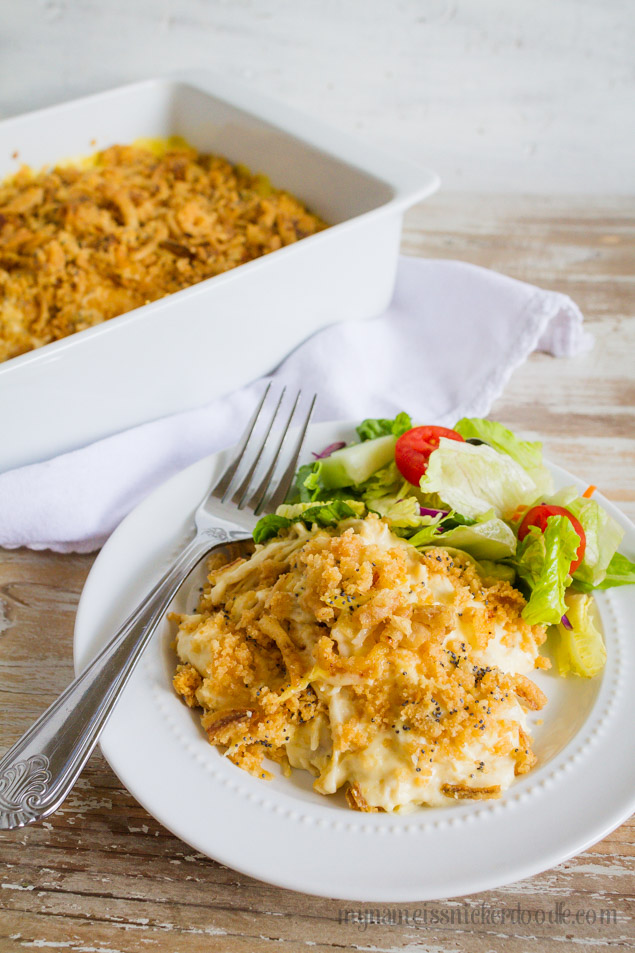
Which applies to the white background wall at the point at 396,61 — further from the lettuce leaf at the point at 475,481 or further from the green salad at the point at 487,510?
the lettuce leaf at the point at 475,481

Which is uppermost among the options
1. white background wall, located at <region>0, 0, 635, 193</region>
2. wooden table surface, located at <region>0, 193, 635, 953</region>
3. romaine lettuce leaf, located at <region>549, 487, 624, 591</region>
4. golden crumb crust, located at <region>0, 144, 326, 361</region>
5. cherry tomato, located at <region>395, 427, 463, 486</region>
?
white background wall, located at <region>0, 0, 635, 193</region>

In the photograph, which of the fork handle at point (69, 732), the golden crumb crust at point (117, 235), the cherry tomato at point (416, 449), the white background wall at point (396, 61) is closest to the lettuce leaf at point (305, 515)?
the cherry tomato at point (416, 449)

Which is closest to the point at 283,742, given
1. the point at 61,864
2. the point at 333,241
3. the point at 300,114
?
the point at 61,864

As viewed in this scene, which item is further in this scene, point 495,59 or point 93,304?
point 495,59

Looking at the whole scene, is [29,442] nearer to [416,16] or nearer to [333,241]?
[333,241]

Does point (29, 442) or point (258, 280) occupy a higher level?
point (258, 280)

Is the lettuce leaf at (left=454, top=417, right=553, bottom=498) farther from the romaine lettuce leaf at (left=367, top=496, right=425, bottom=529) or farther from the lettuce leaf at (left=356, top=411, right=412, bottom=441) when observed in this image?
the romaine lettuce leaf at (left=367, top=496, right=425, bottom=529)

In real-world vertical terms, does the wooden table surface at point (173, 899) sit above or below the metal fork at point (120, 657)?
below

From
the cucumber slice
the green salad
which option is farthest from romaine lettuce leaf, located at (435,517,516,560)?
the cucumber slice
